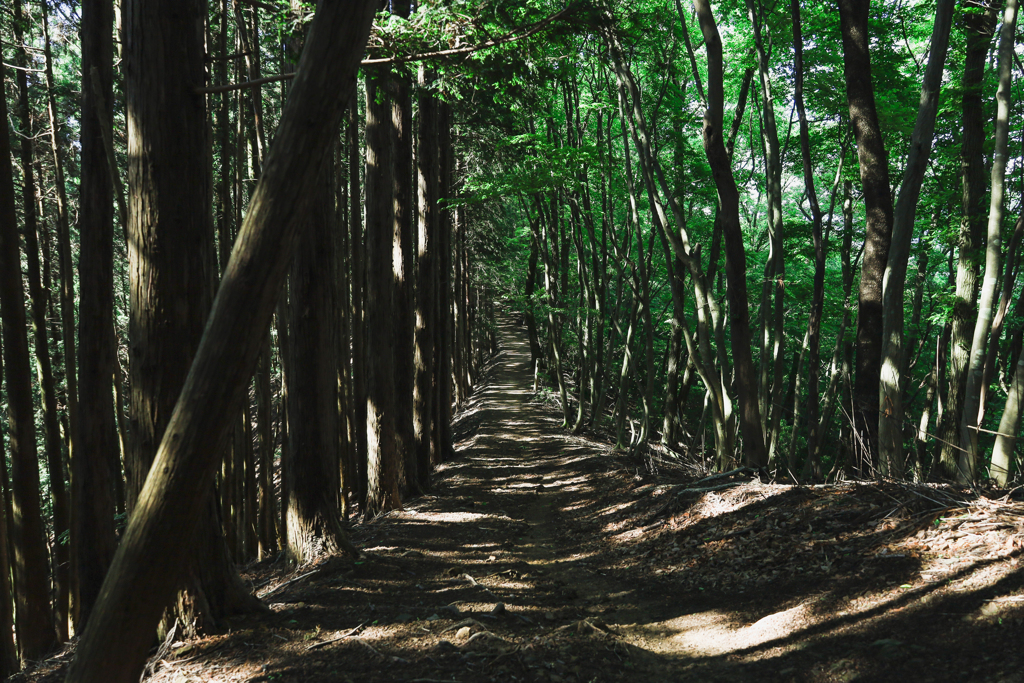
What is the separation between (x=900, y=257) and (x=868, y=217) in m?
1.08

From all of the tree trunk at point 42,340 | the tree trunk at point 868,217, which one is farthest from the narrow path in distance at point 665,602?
the tree trunk at point 42,340

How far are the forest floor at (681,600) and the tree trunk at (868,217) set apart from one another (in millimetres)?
1524

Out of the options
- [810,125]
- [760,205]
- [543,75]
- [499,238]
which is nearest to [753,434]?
[543,75]

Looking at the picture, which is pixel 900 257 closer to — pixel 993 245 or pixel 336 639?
pixel 993 245

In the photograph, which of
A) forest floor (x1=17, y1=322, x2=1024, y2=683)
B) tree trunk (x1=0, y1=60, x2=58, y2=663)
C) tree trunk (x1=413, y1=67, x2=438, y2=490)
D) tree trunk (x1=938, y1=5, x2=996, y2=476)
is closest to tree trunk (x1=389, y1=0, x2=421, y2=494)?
tree trunk (x1=413, y1=67, x2=438, y2=490)

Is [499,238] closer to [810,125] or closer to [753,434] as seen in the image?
[810,125]

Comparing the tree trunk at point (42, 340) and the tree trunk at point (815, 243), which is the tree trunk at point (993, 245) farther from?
the tree trunk at point (42, 340)

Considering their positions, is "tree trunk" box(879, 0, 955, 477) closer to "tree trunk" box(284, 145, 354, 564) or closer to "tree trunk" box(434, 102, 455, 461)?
"tree trunk" box(284, 145, 354, 564)

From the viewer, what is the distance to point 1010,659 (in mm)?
3020

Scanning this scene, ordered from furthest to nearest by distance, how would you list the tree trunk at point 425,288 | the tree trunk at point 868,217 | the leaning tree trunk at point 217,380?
the tree trunk at point 425,288
the tree trunk at point 868,217
the leaning tree trunk at point 217,380

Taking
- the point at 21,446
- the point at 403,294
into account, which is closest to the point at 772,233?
the point at 403,294

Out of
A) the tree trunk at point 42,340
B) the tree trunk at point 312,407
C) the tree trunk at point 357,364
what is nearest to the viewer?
the tree trunk at point 312,407

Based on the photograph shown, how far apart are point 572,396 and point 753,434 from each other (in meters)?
16.8

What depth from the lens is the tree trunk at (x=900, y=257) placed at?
5.99 meters
